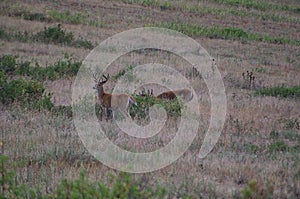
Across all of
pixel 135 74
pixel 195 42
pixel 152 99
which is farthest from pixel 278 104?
pixel 195 42

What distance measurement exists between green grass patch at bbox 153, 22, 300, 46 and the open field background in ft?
0.19

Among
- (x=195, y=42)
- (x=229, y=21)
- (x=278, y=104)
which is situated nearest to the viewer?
(x=278, y=104)

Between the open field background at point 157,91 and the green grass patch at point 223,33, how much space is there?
57 mm

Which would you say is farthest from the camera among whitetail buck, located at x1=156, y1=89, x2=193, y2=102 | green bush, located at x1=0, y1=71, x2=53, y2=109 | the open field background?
whitetail buck, located at x1=156, y1=89, x2=193, y2=102

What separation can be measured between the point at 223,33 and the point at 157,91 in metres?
12.3

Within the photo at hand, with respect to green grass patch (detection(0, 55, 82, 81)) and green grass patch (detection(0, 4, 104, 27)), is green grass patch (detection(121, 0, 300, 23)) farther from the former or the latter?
green grass patch (detection(0, 55, 82, 81))

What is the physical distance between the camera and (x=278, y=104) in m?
12.1

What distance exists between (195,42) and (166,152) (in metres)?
14.3

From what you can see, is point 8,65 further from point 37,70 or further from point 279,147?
point 279,147

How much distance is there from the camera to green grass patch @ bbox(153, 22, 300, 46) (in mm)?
24469

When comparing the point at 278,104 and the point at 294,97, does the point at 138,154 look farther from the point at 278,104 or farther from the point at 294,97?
the point at 294,97

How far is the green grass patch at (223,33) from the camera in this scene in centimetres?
2447

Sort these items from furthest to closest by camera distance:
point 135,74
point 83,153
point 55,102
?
point 135,74 < point 55,102 < point 83,153

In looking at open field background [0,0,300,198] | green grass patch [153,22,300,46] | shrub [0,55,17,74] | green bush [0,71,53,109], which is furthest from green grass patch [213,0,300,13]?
green bush [0,71,53,109]
